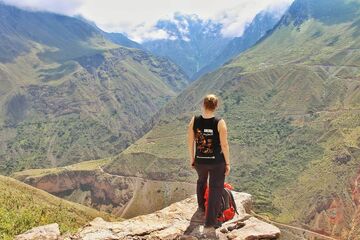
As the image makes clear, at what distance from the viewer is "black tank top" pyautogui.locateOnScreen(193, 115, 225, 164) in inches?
830

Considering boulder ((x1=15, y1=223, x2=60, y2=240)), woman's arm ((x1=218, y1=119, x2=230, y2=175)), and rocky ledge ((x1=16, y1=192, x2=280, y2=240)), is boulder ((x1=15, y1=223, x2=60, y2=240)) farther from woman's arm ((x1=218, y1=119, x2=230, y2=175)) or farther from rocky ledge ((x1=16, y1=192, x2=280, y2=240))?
woman's arm ((x1=218, y1=119, x2=230, y2=175))

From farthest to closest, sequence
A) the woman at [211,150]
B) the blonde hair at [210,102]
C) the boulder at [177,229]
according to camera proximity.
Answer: the boulder at [177,229]
the woman at [211,150]
the blonde hair at [210,102]

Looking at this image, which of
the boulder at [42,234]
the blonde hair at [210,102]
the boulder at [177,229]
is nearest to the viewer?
the blonde hair at [210,102]

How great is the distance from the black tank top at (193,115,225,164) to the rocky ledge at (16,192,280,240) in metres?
3.46

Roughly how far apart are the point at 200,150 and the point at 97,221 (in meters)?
7.33

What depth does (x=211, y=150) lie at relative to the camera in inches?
843

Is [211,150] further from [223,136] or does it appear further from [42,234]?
[42,234]

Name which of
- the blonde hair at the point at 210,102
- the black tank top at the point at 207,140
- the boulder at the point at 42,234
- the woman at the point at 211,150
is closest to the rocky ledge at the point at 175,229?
the boulder at the point at 42,234

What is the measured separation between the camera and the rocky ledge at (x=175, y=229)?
21.8m

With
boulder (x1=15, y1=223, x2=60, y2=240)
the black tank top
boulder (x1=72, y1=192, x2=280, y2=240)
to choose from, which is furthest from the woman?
boulder (x1=15, y1=223, x2=60, y2=240)

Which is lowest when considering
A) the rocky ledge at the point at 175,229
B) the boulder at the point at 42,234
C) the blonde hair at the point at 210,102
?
the boulder at the point at 42,234

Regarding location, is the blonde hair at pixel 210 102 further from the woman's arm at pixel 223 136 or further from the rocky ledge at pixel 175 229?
the rocky ledge at pixel 175 229

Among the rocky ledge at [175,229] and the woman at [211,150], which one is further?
the rocky ledge at [175,229]

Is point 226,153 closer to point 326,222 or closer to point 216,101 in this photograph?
point 216,101
